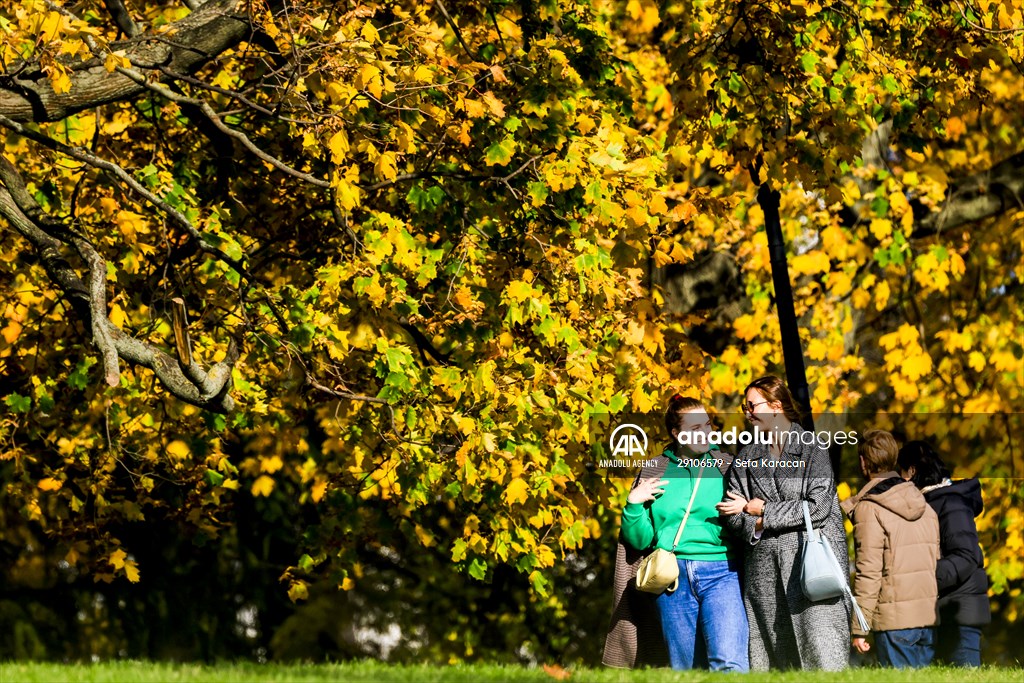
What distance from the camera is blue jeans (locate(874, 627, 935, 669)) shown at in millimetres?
A: 7676

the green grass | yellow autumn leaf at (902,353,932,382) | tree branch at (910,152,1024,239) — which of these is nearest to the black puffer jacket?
the green grass

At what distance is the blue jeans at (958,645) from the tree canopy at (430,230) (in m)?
2.74

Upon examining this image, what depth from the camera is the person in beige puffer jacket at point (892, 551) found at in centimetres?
755

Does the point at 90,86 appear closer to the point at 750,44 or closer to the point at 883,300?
the point at 750,44

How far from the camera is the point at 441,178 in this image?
9.98 meters

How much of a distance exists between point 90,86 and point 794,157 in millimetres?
5270

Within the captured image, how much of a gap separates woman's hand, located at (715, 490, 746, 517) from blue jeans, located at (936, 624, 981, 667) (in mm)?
1862

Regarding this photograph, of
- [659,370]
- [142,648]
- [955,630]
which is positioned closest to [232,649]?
[142,648]

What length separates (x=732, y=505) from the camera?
7.05 meters

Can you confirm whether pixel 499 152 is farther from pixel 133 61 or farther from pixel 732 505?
pixel 732 505

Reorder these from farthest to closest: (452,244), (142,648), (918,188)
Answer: (142,648)
(918,188)
(452,244)

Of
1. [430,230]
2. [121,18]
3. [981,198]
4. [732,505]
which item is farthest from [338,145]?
[981,198]

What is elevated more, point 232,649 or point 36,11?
point 36,11

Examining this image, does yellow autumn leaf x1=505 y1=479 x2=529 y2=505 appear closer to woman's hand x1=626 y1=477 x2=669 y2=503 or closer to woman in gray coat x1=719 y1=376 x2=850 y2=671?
woman's hand x1=626 y1=477 x2=669 y2=503
